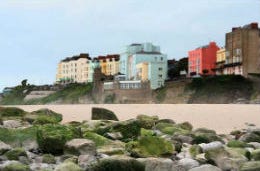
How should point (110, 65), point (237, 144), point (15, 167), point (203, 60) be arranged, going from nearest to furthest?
point (15, 167)
point (237, 144)
point (203, 60)
point (110, 65)

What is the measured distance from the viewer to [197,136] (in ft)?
44.3

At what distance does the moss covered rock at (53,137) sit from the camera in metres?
11.3

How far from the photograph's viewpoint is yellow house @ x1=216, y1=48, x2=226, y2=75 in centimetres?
9112

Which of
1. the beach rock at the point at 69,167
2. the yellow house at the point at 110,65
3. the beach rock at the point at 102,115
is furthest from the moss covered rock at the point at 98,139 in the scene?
the yellow house at the point at 110,65

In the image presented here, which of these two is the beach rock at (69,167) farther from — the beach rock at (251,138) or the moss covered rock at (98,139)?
the beach rock at (251,138)

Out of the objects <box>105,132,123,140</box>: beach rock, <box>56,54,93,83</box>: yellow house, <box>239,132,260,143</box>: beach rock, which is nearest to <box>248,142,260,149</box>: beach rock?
<box>239,132,260,143</box>: beach rock

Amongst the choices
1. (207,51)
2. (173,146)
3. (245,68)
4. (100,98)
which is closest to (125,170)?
(173,146)

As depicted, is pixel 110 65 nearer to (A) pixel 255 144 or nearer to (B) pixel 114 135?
(B) pixel 114 135

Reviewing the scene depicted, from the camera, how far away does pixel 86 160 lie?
403 inches

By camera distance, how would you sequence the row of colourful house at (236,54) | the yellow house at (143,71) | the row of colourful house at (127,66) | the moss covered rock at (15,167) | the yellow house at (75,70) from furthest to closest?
the yellow house at (75,70) < the yellow house at (143,71) < the row of colourful house at (127,66) < the row of colourful house at (236,54) < the moss covered rock at (15,167)

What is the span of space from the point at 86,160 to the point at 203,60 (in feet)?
281

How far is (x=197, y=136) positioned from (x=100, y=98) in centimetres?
9028

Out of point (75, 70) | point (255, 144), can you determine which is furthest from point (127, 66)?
point (255, 144)

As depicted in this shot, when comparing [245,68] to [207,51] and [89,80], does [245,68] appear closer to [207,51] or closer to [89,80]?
[207,51]
